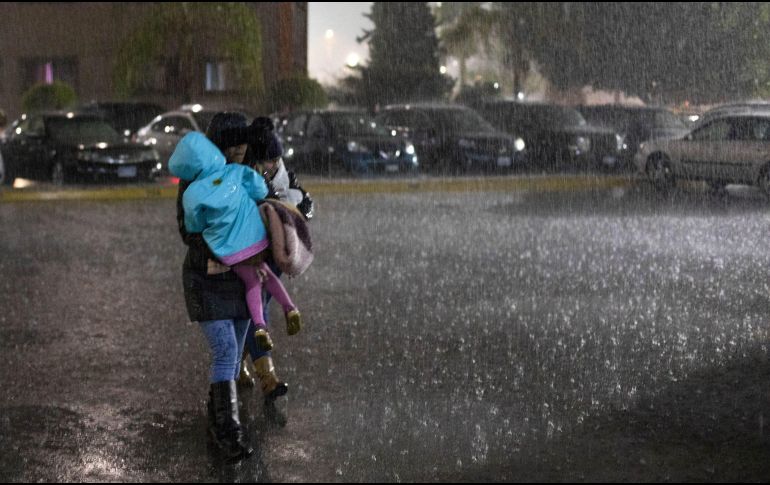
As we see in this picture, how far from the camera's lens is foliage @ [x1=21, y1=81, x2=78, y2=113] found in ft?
124

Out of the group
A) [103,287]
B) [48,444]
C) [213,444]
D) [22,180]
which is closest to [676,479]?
[213,444]

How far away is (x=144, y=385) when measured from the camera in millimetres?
6969

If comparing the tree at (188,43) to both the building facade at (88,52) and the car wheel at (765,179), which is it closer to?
the building facade at (88,52)

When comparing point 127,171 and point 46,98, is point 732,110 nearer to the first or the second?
point 127,171

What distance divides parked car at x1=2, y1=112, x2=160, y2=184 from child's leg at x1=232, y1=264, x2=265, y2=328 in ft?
51.9

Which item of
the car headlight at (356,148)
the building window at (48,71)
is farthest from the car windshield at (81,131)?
the building window at (48,71)

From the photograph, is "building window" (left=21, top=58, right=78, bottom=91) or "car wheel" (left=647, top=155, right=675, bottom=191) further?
"building window" (left=21, top=58, right=78, bottom=91)

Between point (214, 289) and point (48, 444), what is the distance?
→ 1117mm

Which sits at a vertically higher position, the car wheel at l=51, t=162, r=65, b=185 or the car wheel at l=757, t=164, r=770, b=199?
the car wheel at l=51, t=162, r=65, b=185

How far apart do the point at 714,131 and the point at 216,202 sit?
15767 millimetres

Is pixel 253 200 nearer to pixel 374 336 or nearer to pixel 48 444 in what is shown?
pixel 48 444

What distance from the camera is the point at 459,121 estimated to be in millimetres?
26312

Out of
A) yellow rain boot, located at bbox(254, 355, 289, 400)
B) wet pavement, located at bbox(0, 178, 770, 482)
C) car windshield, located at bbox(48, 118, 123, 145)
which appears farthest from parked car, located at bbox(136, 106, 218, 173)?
yellow rain boot, located at bbox(254, 355, 289, 400)

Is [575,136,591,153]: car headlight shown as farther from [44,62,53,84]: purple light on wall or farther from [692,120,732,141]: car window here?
[44,62,53,84]: purple light on wall
